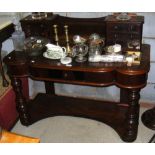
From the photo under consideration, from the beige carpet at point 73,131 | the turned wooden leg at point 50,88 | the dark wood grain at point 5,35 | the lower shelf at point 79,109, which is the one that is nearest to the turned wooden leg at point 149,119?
the beige carpet at point 73,131

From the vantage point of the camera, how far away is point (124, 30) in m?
2.13

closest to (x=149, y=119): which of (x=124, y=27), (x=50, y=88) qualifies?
(x=124, y=27)

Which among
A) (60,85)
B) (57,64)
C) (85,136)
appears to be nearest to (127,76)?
(57,64)

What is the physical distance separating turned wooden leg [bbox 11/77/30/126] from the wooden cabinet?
3.11ft

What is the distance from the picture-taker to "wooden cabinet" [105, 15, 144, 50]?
2082 millimetres

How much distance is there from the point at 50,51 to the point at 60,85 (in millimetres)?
912

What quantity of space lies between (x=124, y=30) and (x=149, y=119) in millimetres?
1038

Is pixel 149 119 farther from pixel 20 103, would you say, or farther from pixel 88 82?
pixel 20 103

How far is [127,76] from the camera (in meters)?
1.91

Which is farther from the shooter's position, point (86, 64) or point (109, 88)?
point (109, 88)

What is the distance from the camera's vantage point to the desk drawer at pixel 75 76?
200cm

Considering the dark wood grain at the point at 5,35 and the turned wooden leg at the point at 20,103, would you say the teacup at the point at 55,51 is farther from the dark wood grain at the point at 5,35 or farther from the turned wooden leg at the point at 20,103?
the dark wood grain at the point at 5,35

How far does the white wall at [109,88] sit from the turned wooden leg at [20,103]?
0.58 m

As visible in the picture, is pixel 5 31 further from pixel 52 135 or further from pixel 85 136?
pixel 85 136
